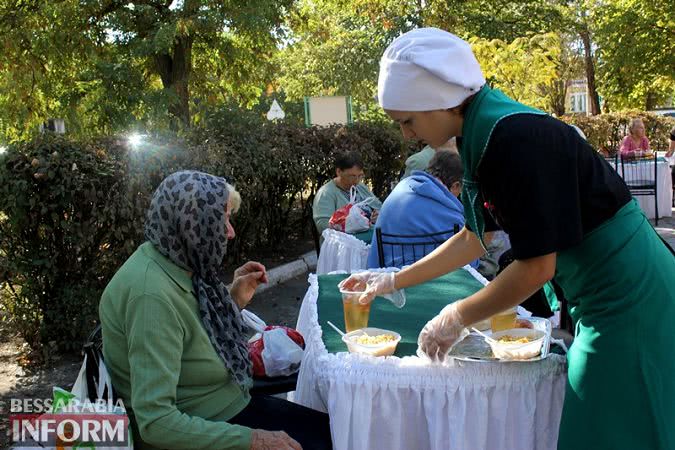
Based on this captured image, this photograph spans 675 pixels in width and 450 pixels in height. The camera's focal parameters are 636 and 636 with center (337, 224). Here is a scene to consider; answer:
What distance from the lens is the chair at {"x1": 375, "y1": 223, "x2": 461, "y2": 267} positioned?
12.1 feet

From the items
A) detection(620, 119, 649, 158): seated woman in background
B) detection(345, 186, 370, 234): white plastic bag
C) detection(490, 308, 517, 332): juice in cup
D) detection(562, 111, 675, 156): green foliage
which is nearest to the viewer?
detection(490, 308, 517, 332): juice in cup

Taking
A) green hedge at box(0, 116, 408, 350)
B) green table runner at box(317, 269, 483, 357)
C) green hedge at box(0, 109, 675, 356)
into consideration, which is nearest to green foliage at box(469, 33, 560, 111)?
green hedge at box(0, 109, 675, 356)

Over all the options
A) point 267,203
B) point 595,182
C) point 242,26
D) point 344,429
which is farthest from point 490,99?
point 242,26

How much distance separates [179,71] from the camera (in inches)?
382

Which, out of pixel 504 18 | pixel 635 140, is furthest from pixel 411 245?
pixel 504 18

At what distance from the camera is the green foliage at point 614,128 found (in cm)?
1350

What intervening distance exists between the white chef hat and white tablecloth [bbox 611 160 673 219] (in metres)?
8.66

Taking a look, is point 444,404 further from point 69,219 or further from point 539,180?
point 69,219

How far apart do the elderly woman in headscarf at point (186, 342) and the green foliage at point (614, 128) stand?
36.4 feet

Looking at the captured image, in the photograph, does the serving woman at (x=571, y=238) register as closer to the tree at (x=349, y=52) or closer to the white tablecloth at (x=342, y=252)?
the white tablecloth at (x=342, y=252)

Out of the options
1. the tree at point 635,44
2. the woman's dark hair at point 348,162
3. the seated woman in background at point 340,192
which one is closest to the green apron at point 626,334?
the seated woman in background at point 340,192

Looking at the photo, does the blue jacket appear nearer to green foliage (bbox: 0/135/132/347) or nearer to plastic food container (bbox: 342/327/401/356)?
plastic food container (bbox: 342/327/401/356)

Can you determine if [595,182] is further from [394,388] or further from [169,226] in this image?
[169,226]

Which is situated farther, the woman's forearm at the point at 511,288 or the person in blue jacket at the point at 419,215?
the person in blue jacket at the point at 419,215
